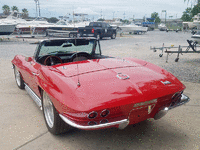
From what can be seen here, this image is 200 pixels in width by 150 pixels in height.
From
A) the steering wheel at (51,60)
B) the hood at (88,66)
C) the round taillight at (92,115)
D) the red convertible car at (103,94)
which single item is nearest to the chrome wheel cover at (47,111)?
the red convertible car at (103,94)

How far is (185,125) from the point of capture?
10.4ft

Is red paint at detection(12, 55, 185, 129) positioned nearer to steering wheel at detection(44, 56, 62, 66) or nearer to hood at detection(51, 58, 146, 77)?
hood at detection(51, 58, 146, 77)

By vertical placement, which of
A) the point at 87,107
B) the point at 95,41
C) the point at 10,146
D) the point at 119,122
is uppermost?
the point at 95,41

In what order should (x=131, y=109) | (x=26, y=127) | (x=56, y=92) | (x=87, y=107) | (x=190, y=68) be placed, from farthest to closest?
(x=190, y=68) < (x=26, y=127) < (x=56, y=92) < (x=131, y=109) < (x=87, y=107)

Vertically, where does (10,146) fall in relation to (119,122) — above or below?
below

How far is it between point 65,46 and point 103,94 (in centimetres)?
191

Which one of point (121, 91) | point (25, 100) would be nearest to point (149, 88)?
point (121, 91)

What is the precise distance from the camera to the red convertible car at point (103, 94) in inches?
85.4

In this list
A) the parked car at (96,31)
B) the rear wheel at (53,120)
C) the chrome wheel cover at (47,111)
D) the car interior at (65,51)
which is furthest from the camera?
the parked car at (96,31)

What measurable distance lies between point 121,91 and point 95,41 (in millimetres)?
2088

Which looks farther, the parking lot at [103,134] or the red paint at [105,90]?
the parking lot at [103,134]

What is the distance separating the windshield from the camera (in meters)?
3.78

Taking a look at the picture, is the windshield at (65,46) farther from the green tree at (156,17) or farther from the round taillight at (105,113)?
the green tree at (156,17)

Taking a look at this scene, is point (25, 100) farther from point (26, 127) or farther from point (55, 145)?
point (55, 145)
